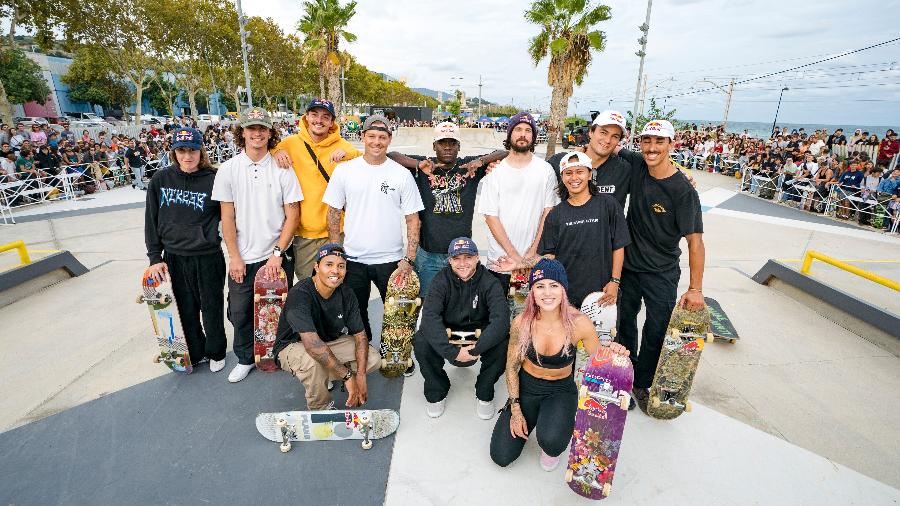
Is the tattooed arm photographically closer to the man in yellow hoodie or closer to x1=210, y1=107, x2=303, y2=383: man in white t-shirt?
the man in yellow hoodie

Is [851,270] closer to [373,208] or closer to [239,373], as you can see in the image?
[373,208]

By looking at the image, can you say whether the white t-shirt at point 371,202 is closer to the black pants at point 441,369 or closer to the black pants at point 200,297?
the black pants at point 441,369

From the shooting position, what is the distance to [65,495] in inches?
106

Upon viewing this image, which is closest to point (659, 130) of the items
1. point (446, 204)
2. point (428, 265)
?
point (446, 204)

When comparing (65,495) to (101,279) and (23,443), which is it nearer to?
(23,443)

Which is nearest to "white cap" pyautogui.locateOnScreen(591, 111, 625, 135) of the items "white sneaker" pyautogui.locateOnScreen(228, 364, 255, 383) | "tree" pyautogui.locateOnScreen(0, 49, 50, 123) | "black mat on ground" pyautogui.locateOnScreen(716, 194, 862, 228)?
"white sneaker" pyautogui.locateOnScreen(228, 364, 255, 383)

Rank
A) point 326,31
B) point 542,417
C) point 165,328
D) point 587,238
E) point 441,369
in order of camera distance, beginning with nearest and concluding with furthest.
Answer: point 542,417 → point 587,238 → point 441,369 → point 165,328 → point 326,31

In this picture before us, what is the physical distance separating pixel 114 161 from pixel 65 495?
14.9 metres

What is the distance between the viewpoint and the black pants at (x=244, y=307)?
3.77 metres

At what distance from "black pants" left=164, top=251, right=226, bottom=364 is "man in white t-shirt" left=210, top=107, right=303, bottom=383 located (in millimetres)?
166

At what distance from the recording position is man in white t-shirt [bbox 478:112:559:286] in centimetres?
370

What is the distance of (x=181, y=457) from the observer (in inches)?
119

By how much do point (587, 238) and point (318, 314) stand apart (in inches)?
89.4

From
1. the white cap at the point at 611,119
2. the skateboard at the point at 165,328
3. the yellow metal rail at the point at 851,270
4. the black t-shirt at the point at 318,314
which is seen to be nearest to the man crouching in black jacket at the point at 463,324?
the black t-shirt at the point at 318,314
